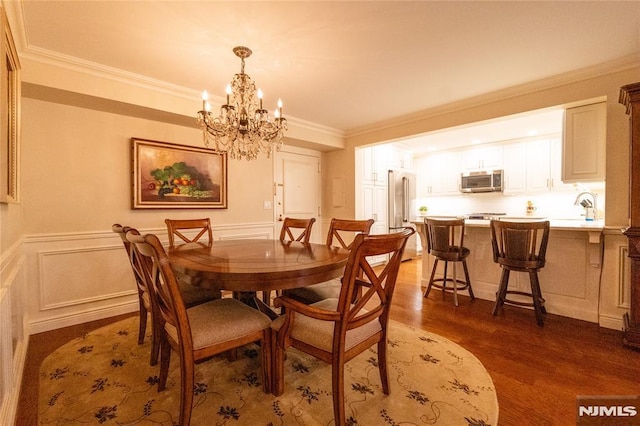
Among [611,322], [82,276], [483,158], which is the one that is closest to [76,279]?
[82,276]

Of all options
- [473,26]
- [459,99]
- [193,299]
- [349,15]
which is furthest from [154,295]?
[459,99]

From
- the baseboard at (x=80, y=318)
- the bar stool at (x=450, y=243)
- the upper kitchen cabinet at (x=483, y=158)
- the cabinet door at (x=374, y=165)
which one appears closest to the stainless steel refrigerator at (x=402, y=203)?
the cabinet door at (x=374, y=165)

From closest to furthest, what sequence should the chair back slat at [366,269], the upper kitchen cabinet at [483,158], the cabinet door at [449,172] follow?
1. the chair back slat at [366,269]
2. the upper kitchen cabinet at [483,158]
3. the cabinet door at [449,172]

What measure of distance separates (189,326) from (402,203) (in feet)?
16.4

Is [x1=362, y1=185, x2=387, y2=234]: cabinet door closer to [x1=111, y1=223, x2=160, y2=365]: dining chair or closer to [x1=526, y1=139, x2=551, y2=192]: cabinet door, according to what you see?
[x1=526, y1=139, x2=551, y2=192]: cabinet door

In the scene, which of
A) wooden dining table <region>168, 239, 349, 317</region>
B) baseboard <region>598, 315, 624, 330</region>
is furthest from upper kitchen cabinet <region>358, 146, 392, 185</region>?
baseboard <region>598, 315, 624, 330</region>

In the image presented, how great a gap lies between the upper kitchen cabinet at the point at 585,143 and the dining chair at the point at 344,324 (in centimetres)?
265

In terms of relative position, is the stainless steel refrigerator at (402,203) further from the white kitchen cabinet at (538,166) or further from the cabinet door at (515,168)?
the white kitchen cabinet at (538,166)

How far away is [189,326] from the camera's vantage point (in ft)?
4.35

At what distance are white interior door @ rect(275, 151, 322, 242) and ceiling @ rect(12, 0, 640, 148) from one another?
1.65 metres

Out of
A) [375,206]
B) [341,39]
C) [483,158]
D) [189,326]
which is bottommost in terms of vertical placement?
[189,326]

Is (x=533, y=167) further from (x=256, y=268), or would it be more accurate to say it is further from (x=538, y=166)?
(x=256, y=268)

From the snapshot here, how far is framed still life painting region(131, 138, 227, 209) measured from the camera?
3.01 meters

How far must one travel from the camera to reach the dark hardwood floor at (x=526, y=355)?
1553mm
